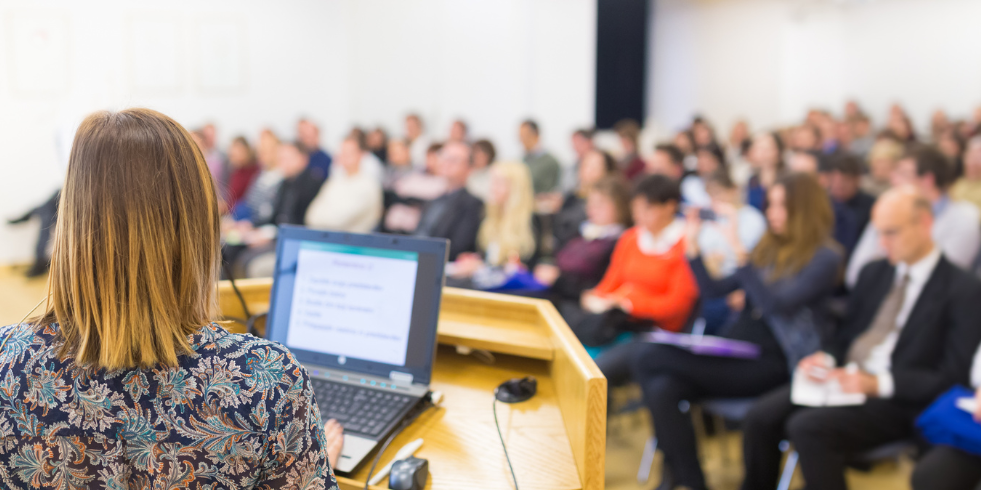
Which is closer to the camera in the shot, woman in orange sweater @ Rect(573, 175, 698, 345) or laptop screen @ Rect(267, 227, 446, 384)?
laptop screen @ Rect(267, 227, 446, 384)

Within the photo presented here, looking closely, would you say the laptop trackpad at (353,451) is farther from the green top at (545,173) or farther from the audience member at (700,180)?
the green top at (545,173)

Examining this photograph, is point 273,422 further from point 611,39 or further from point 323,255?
point 611,39

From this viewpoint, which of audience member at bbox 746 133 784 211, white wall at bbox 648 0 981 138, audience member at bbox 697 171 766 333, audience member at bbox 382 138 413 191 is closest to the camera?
audience member at bbox 697 171 766 333

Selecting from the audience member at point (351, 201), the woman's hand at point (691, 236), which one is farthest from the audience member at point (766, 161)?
the audience member at point (351, 201)

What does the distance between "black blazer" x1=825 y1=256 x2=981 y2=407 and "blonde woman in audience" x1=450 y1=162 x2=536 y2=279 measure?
217 centimetres

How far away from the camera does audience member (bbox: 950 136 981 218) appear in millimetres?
4629

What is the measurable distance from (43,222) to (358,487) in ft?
22.6

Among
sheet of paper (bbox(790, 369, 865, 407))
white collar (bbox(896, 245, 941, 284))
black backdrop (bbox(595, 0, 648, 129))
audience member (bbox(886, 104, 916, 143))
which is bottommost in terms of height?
sheet of paper (bbox(790, 369, 865, 407))

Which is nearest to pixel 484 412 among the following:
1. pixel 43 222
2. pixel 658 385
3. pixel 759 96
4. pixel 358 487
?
pixel 358 487

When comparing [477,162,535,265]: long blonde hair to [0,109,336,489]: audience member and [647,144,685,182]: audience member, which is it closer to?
[647,144,685,182]: audience member

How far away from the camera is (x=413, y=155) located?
28.4ft

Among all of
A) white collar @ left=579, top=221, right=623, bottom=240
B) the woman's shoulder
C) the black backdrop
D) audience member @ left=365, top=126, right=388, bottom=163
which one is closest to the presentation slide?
the woman's shoulder

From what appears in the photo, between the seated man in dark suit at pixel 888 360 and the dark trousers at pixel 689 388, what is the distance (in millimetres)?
154

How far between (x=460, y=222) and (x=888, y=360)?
268 centimetres
